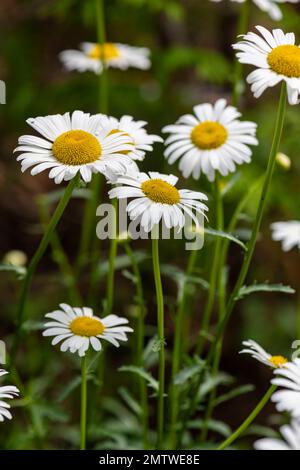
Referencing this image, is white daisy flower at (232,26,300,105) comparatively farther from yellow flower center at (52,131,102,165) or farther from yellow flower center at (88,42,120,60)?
yellow flower center at (88,42,120,60)

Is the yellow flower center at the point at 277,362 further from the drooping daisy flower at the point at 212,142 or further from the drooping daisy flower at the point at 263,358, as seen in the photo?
the drooping daisy flower at the point at 212,142

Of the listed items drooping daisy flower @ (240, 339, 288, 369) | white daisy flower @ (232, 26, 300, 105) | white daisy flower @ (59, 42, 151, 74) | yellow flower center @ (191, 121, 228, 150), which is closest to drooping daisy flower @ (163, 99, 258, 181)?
yellow flower center @ (191, 121, 228, 150)

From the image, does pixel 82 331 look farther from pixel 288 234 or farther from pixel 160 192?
pixel 288 234

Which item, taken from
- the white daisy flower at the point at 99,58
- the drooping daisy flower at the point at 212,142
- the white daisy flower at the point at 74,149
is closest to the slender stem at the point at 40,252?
the white daisy flower at the point at 74,149

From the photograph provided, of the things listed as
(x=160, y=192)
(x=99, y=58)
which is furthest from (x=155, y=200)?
(x=99, y=58)

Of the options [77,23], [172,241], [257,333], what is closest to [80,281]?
[172,241]
